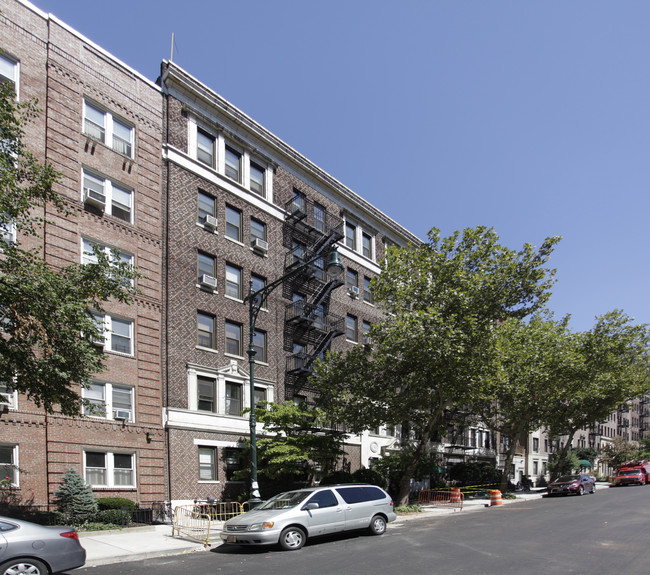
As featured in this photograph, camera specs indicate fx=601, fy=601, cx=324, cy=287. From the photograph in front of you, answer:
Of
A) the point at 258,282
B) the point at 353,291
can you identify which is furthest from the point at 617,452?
the point at 258,282

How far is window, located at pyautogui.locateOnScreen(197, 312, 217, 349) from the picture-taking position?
27688 millimetres

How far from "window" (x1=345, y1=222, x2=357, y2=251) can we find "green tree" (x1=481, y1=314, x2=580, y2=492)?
11765mm

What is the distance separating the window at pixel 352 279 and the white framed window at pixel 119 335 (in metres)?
17.4

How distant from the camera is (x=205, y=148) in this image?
29.7 m

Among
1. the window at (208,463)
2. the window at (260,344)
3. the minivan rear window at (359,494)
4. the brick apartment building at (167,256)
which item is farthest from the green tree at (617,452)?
the minivan rear window at (359,494)

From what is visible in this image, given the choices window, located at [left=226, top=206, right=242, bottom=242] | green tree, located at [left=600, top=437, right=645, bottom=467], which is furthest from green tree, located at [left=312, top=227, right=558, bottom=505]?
green tree, located at [left=600, top=437, right=645, bottom=467]

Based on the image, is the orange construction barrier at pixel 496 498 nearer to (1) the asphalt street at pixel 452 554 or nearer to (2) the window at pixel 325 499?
(1) the asphalt street at pixel 452 554

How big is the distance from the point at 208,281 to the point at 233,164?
23.3 feet

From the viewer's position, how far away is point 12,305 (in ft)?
44.7

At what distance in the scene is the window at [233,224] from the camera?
3019 centimetres

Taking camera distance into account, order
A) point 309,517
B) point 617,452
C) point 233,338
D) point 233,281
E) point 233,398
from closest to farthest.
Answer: point 309,517 → point 233,398 → point 233,338 → point 233,281 → point 617,452

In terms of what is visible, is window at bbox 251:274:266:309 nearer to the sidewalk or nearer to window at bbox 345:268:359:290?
window at bbox 345:268:359:290

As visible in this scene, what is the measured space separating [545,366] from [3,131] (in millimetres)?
31748

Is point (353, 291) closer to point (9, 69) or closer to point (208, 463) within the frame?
point (208, 463)
